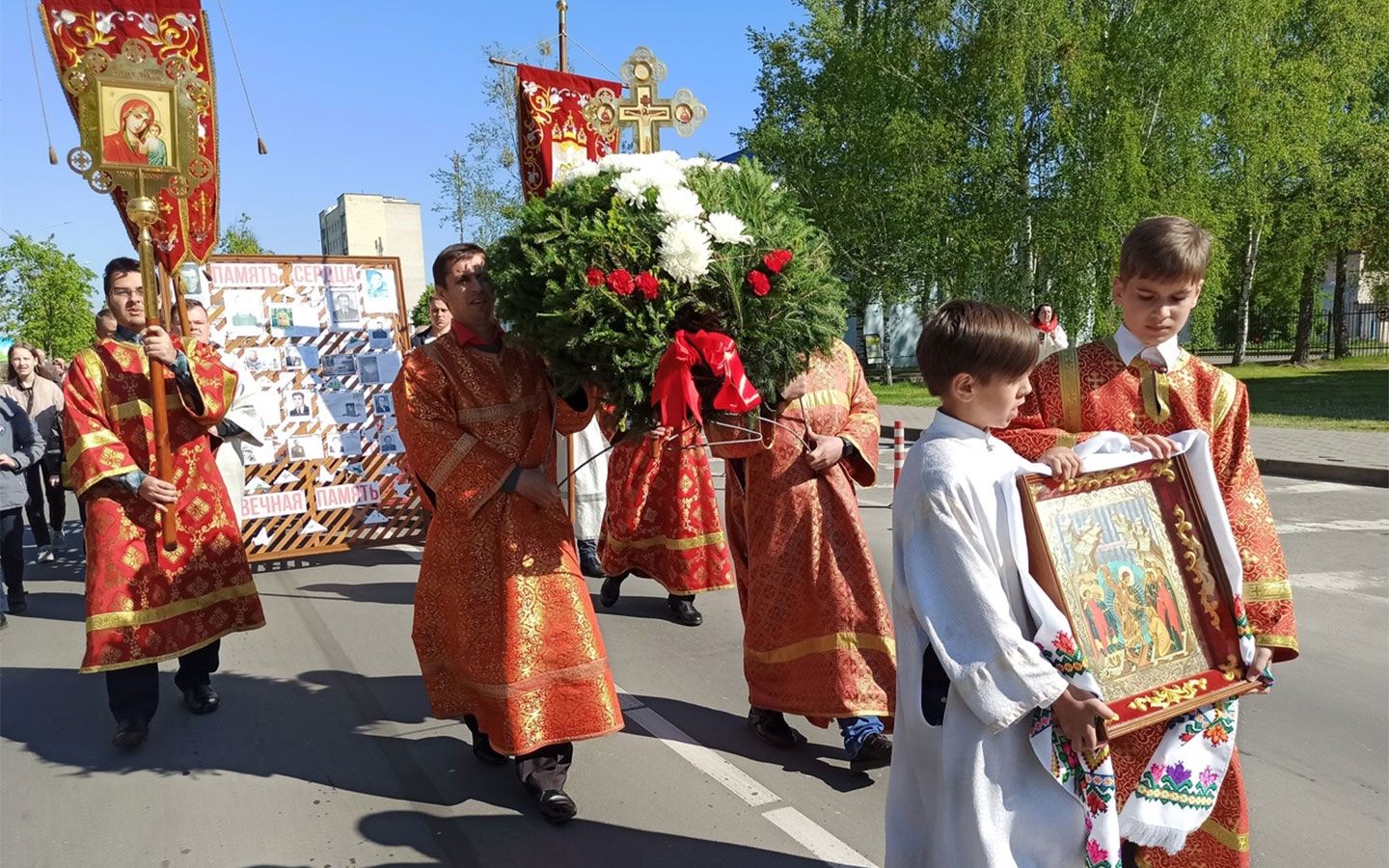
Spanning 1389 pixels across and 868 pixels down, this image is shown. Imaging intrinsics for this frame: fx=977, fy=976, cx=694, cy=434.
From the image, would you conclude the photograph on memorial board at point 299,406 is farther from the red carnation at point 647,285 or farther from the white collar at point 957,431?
the white collar at point 957,431

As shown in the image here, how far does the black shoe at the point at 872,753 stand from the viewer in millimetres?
3742

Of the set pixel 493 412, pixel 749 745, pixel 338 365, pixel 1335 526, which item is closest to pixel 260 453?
pixel 338 365

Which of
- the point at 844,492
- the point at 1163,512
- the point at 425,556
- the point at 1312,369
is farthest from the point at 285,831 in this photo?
the point at 1312,369

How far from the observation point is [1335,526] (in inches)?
336

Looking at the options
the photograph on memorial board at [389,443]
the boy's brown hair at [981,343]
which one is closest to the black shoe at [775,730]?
the boy's brown hair at [981,343]

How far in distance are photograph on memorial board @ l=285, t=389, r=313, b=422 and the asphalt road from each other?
2590 mm

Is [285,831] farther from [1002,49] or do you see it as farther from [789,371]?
[1002,49]

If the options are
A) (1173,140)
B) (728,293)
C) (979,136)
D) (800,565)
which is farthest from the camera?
(979,136)

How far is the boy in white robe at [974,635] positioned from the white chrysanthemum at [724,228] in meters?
1.01

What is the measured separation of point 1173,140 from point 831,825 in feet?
73.2

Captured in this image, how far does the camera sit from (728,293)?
10.2 feet

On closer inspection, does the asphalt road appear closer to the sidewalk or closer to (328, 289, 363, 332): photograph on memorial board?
(328, 289, 363, 332): photograph on memorial board

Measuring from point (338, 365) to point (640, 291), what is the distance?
20.5ft

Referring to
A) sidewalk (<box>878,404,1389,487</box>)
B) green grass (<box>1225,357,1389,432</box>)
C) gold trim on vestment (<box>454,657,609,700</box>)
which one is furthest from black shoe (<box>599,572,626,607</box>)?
green grass (<box>1225,357,1389,432</box>)
